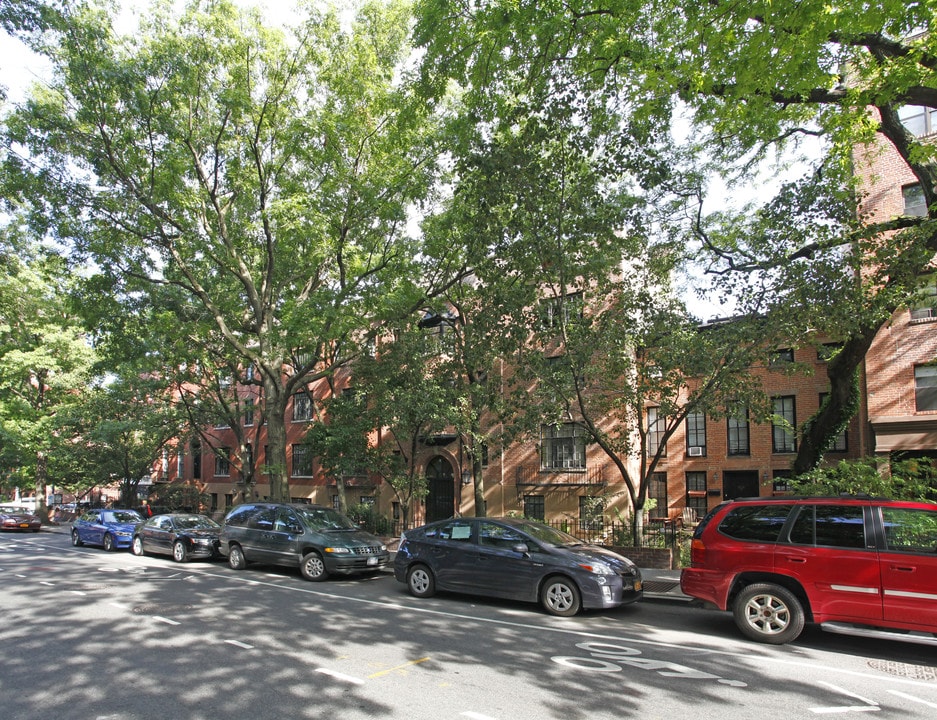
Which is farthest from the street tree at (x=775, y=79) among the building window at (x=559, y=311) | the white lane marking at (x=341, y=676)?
the white lane marking at (x=341, y=676)

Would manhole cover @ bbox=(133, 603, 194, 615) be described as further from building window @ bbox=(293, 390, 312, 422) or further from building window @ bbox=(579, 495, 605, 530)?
building window @ bbox=(293, 390, 312, 422)

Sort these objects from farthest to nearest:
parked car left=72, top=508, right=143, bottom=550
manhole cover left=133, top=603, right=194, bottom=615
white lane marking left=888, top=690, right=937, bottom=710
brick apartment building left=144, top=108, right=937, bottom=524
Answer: parked car left=72, top=508, right=143, bottom=550 < brick apartment building left=144, top=108, right=937, bottom=524 < manhole cover left=133, top=603, right=194, bottom=615 < white lane marking left=888, top=690, right=937, bottom=710

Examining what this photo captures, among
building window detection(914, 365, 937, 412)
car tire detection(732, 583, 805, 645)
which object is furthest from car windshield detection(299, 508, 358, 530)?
building window detection(914, 365, 937, 412)

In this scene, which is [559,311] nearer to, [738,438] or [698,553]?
[698,553]

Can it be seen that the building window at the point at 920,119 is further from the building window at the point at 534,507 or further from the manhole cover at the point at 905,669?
the manhole cover at the point at 905,669

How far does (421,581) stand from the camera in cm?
1095

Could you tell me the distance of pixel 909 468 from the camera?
36.1 feet

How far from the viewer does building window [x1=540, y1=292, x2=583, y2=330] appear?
41.8ft

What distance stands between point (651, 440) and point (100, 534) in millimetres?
19726

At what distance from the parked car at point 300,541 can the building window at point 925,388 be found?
16.5m

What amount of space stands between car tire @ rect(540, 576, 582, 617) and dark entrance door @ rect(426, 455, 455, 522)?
15.1 m

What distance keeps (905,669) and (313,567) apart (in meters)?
10.2

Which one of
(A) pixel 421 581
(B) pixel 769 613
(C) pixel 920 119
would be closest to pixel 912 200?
(C) pixel 920 119

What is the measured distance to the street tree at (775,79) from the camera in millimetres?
8117
